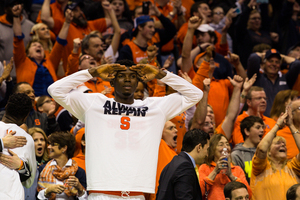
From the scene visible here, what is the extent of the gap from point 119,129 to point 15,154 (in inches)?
43.8

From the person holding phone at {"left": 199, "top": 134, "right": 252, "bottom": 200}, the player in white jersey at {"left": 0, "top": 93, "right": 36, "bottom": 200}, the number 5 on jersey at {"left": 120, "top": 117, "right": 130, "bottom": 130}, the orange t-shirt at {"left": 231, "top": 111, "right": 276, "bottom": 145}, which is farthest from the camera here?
the orange t-shirt at {"left": 231, "top": 111, "right": 276, "bottom": 145}

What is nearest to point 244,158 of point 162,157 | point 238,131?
point 238,131

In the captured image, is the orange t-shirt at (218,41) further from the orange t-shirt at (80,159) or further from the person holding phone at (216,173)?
the orange t-shirt at (80,159)

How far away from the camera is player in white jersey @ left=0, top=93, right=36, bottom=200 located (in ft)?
14.0

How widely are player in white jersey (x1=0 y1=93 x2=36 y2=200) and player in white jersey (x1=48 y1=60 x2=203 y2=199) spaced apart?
0.64m

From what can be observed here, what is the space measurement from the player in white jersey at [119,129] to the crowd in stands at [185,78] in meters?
0.83

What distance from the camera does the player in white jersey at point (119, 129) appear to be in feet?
13.2

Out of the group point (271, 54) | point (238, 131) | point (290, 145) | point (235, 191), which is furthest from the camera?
point (271, 54)

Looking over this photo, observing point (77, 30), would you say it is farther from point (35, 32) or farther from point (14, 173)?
point (14, 173)

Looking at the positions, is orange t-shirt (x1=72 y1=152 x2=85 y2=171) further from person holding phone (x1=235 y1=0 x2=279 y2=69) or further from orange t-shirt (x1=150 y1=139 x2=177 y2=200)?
person holding phone (x1=235 y1=0 x2=279 y2=69)

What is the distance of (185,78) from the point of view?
6.45m

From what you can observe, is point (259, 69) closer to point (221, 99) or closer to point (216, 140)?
point (221, 99)

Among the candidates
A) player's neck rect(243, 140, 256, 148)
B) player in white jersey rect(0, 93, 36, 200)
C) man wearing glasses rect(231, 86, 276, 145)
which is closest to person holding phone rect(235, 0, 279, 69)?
man wearing glasses rect(231, 86, 276, 145)

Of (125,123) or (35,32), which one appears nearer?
(125,123)
